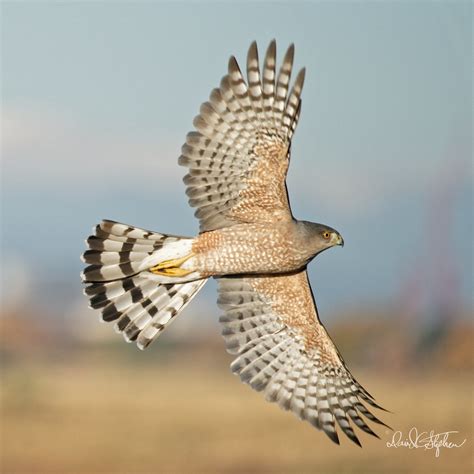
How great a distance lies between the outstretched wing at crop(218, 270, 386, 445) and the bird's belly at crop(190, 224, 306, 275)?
792 millimetres

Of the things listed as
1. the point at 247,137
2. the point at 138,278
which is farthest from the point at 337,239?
the point at 138,278

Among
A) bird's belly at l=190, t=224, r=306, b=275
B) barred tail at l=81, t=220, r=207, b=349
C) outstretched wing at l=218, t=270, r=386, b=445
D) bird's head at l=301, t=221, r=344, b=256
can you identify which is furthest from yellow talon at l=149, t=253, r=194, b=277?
bird's head at l=301, t=221, r=344, b=256

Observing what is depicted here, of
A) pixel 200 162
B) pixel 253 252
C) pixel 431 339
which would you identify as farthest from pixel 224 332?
pixel 431 339

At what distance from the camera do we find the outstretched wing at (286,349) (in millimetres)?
9672

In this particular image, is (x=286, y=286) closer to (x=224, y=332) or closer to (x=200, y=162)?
(x=224, y=332)

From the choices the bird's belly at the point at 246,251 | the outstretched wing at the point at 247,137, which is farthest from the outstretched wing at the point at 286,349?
the outstretched wing at the point at 247,137

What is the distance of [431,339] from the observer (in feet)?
111

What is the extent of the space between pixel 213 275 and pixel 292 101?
1.65m

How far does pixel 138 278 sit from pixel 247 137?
65.8 inches

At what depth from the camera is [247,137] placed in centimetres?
873

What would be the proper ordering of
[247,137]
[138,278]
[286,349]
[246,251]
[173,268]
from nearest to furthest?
1. [247,137]
2. [246,251]
3. [173,268]
4. [138,278]
5. [286,349]

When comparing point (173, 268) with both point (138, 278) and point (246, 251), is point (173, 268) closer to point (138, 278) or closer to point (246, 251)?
point (138, 278)

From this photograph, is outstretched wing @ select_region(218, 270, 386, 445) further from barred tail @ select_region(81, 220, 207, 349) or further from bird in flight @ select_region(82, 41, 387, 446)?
barred tail @ select_region(81, 220, 207, 349)

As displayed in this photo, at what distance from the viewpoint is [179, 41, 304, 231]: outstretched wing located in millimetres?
8680
